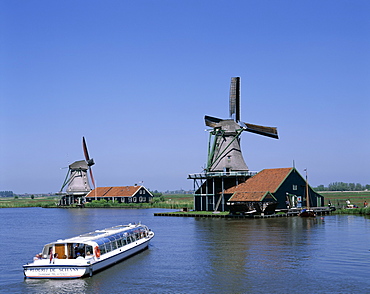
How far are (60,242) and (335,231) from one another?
97.5 feet

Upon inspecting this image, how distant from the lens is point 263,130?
78062 millimetres

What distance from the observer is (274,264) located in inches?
1255

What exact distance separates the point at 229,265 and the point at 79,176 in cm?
10698

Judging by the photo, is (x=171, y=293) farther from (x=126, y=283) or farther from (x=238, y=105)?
(x=238, y=105)

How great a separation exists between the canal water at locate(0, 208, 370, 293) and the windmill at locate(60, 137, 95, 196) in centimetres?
8307

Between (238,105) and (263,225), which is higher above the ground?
(238,105)

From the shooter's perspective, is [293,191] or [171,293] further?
[293,191]

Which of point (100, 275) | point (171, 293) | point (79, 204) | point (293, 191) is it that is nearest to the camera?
point (171, 293)

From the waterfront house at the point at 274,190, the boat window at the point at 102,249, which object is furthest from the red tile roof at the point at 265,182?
the boat window at the point at 102,249

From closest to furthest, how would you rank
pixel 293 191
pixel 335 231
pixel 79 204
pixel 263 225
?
pixel 335 231 → pixel 263 225 → pixel 293 191 → pixel 79 204

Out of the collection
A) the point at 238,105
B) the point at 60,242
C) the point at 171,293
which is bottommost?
the point at 171,293

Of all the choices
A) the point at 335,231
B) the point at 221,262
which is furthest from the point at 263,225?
the point at 221,262

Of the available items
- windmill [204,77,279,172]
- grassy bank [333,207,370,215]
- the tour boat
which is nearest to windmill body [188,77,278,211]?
windmill [204,77,279,172]

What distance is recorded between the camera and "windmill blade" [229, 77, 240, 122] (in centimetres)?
8025
